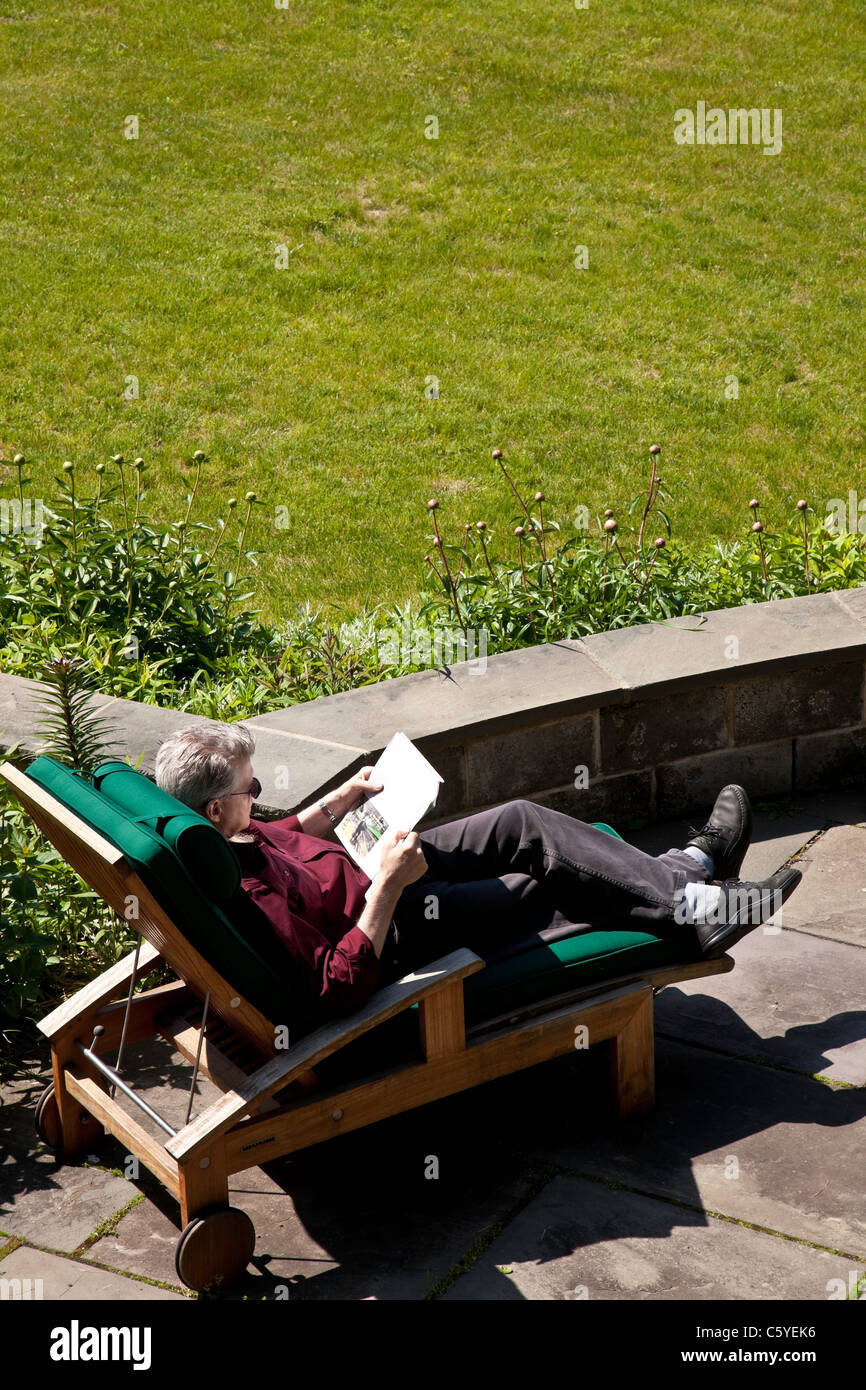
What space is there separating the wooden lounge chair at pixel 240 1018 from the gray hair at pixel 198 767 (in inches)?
3.7

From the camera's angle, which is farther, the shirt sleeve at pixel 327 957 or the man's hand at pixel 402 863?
the man's hand at pixel 402 863

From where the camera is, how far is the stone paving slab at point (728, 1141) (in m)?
3.32

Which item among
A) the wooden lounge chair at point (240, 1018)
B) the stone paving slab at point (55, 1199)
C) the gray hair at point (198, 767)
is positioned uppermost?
the gray hair at point (198, 767)

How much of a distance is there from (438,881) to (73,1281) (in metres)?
1.41

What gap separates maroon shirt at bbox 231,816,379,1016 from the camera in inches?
127

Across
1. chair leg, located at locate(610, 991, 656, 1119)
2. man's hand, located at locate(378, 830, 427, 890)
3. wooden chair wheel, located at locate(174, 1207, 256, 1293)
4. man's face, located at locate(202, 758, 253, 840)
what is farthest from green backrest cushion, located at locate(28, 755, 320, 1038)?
chair leg, located at locate(610, 991, 656, 1119)

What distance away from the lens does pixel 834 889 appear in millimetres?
4844

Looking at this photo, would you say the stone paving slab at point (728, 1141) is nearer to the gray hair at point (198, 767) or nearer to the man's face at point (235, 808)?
the man's face at point (235, 808)

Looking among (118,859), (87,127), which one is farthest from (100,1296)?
(87,127)

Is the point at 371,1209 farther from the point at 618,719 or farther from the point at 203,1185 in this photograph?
the point at 618,719

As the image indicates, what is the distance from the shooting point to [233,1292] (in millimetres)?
3104

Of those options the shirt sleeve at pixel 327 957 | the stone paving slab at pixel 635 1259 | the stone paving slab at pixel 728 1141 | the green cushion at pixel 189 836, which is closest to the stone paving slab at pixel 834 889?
the stone paving slab at pixel 728 1141

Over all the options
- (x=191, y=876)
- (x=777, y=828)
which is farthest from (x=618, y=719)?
(x=191, y=876)

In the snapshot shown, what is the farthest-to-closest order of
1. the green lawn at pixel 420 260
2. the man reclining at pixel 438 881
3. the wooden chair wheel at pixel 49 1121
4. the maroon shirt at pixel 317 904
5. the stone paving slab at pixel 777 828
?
the green lawn at pixel 420 260 < the stone paving slab at pixel 777 828 < the wooden chair wheel at pixel 49 1121 < the man reclining at pixel 438 881 < the maroon shirt at pixel 317 904
